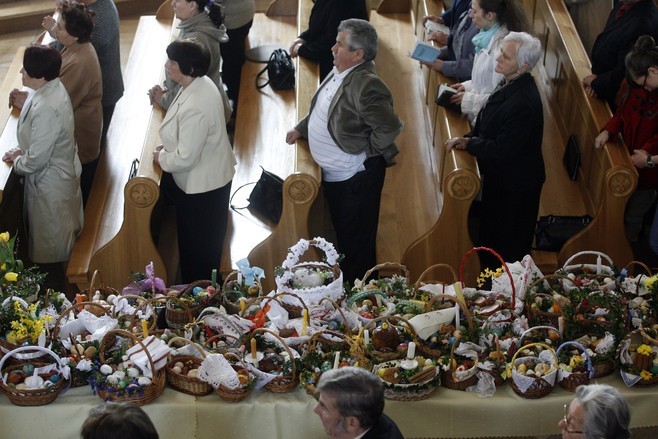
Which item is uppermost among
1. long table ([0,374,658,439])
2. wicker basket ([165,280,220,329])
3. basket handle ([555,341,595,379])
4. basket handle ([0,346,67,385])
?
wicker basket ([165,280,220,329])

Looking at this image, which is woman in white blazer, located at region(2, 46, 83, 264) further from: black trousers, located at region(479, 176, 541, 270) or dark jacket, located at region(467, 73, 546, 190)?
black trousers, located at region(479, 176, 541, 270)

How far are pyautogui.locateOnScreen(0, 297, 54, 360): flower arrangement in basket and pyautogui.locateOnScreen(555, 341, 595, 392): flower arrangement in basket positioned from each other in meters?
2.32

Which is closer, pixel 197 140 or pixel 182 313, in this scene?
pixel 182 313

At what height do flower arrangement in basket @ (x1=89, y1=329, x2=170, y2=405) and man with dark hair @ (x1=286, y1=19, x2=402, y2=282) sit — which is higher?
man with dark hair @ (x1=286, y1=19, x2=402, y2=282)

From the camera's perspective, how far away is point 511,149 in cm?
546

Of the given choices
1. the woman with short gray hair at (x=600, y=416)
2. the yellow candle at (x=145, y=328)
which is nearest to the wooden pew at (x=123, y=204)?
the yellow candle at (x=145, y=328)

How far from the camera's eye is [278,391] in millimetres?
4535

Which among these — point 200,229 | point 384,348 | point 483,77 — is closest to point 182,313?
point 384,348

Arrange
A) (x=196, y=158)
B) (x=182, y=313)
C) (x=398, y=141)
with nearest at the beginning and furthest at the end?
(x=182, y=313) → (x=196, y=158) → (x=398, y=141)

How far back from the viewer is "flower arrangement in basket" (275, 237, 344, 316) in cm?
488

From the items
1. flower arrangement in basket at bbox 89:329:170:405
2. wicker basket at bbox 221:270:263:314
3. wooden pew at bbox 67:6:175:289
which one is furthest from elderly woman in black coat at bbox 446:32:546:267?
flower arrangement in basket at bbox 89:329:170:405

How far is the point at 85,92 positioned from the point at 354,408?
3.38m

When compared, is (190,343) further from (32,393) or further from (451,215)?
(451,215)

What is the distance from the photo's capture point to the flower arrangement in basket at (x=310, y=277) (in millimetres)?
4883
